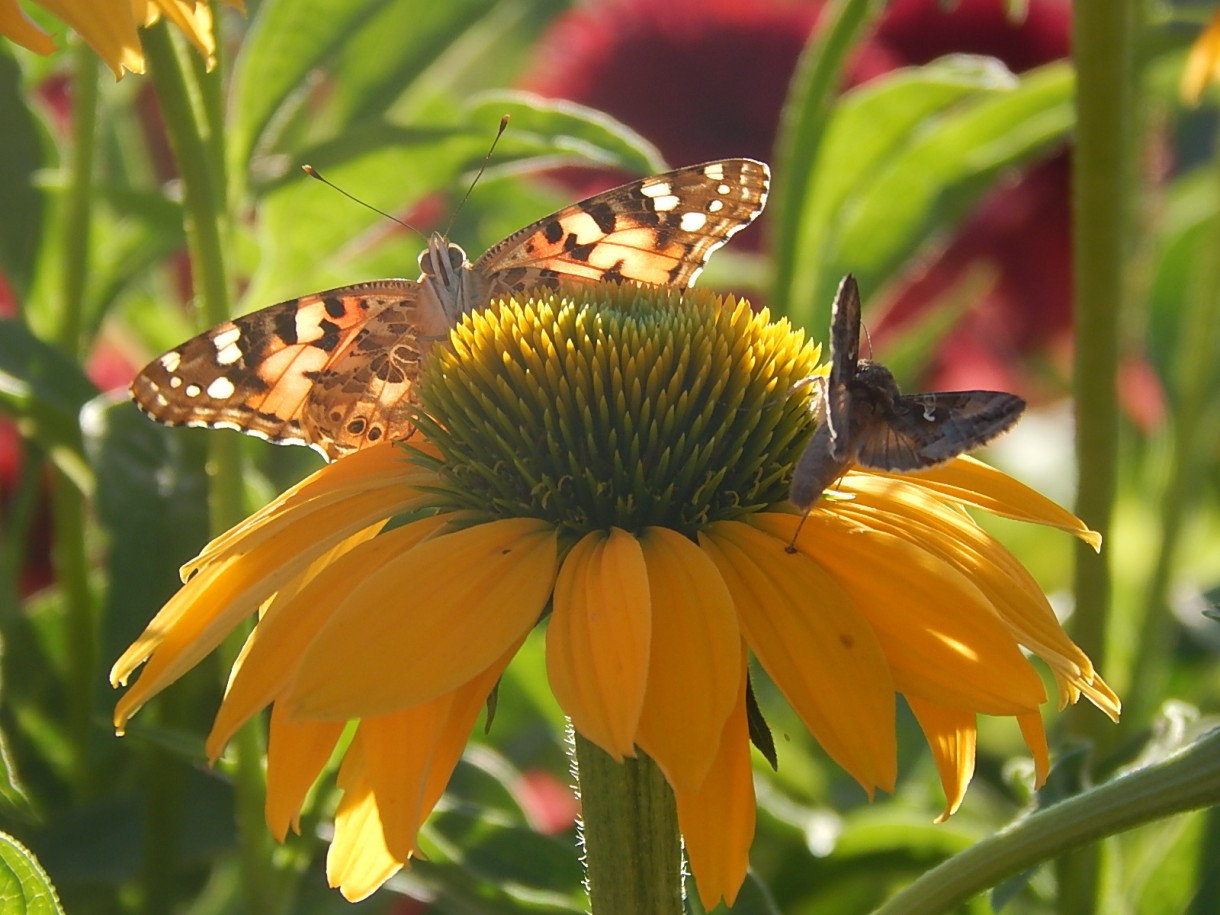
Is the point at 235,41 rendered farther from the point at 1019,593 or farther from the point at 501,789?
the point at 1019,593

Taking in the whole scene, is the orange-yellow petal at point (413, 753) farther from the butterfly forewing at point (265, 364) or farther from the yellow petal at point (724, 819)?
the butterfly forewing at point (265, 364)

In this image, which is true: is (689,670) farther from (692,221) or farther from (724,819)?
(692,221)

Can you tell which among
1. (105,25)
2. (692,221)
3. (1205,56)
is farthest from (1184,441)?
(105,25)

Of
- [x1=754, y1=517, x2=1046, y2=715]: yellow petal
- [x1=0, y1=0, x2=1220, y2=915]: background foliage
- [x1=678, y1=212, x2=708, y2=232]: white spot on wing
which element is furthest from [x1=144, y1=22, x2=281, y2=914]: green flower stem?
[x1=754, y1=517, x2=1046, y2=715]: yellow petal

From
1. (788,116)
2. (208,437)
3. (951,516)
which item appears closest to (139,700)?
(951,516)

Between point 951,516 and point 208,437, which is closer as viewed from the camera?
point 951,516

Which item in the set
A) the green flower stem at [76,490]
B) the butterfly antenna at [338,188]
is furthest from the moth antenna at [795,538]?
the green flower stem at [76,490]
